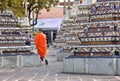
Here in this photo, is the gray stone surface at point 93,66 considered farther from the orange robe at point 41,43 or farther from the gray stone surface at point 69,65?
the orange robe at point 41,43

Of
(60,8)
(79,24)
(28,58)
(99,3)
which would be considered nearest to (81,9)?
(79,24)

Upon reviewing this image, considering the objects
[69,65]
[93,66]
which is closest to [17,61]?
[69,65]

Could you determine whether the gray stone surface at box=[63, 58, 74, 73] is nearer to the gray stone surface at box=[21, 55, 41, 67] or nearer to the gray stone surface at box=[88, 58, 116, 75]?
the gray stone surface at box=[88, 58, 116, 75]

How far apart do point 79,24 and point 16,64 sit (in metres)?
6.27

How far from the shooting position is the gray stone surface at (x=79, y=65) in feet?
45.0

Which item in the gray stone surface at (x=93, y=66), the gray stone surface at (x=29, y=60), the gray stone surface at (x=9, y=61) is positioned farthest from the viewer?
the gray stone surface at (x=29, y=60)

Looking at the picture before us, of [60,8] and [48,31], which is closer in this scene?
[48,31]

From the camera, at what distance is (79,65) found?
13.8m

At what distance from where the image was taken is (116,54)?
1334 centimetres

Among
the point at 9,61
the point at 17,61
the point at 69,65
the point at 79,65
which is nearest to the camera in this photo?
the point at 79,65

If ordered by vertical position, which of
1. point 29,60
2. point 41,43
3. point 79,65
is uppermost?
point 79,65

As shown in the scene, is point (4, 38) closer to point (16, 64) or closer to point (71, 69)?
point (16, 64)

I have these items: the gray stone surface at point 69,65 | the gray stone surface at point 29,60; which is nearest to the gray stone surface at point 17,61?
the gray stone surface at point 29,60

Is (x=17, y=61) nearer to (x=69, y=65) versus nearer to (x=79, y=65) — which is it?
(x=69, y=65)
